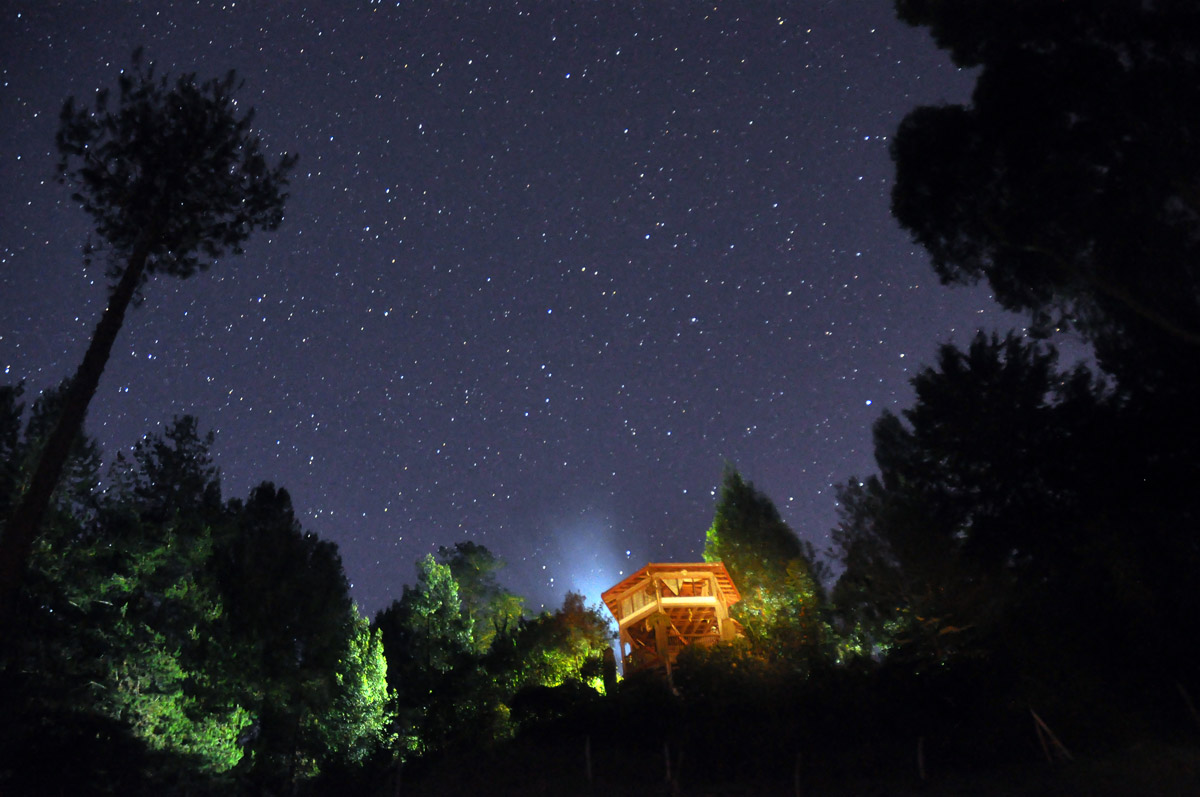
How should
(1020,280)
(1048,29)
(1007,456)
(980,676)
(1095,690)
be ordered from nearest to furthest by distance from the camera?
(1048,29), (1020,280), (1095,690), (980,676), (1007,456)

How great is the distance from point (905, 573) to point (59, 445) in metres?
26.4

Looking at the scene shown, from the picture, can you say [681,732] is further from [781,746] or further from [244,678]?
[244,678]

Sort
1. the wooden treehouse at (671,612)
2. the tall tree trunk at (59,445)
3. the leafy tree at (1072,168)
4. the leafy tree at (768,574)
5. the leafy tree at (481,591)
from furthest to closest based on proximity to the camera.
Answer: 1. the leafy tree at (481,591)
2. the wooden treehouse at (671,612)
3. the leafy tree at (768,574)
4. the leafy tree at (1072,168)
5. the tall tree trunk at (59,445)

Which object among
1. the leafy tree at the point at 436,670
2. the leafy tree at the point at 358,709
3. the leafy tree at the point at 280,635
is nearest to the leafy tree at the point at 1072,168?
the leafy tree at the point at 436,670

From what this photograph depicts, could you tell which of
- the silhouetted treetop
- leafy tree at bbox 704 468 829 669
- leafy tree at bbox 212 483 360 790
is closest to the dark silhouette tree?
the silhouetted treetop

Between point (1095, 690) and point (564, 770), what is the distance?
48.2ft

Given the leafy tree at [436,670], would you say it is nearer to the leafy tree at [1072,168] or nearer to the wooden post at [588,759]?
the wooden post at [588,759]

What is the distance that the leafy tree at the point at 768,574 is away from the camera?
24.2m

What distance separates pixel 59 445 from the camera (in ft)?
34.3

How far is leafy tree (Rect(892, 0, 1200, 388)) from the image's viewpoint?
1336 cm

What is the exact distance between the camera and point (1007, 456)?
20438 mm

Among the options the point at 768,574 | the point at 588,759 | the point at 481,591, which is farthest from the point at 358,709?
the point at 768,574

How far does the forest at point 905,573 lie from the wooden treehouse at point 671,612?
4.47 m

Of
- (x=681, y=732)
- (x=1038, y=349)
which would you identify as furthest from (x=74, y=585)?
(x=1038, y=349)
